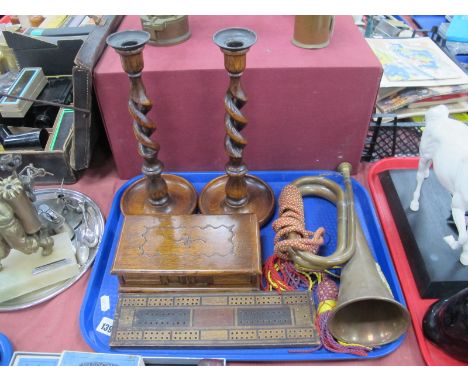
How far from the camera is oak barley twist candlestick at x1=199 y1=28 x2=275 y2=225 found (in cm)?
86

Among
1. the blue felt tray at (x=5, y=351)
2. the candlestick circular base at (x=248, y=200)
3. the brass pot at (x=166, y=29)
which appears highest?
the brass pot at (x=166, y=29)

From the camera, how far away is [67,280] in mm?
1029

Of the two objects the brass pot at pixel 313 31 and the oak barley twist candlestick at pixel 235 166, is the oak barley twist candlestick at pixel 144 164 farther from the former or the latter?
the brass pot at pixel 313 31

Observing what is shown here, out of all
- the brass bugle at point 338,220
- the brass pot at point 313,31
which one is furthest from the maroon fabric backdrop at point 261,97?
the brass bugle at point 338,220

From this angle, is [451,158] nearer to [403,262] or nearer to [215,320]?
[403,262]

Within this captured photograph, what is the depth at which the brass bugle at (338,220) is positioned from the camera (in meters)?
0.94

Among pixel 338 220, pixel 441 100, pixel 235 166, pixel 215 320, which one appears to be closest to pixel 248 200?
pixel 235 166

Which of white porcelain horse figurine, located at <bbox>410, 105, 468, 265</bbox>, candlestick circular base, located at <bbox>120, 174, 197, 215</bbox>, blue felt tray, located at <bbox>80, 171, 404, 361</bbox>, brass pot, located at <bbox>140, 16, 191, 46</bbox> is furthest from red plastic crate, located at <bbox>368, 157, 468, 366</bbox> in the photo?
brass pot, located at <bbox>140, 16, 191, 46</bbox>

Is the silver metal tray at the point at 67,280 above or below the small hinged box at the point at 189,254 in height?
below

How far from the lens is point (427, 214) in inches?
42.2

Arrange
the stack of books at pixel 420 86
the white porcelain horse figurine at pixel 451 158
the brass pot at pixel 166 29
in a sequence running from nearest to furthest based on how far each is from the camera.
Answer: the white porcelain horse figurine at pixel 451 158
the brass pot at pixel 166 29
the stack of books at pixel 420 86

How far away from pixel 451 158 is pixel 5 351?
3.58ft

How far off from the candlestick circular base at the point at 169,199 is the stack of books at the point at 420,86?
68 centimetres

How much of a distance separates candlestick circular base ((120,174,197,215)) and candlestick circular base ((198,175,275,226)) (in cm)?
4
